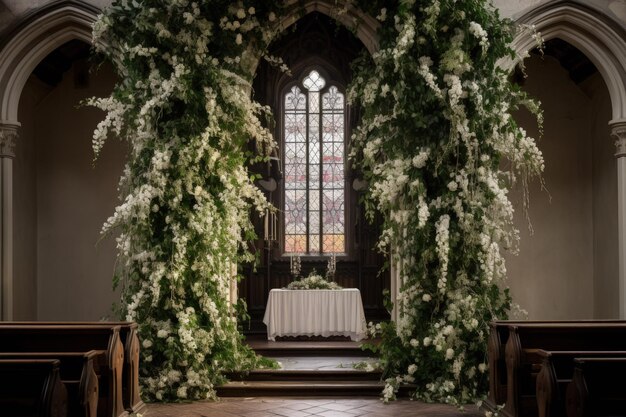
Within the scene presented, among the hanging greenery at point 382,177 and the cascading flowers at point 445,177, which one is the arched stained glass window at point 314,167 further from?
the cascading flowers at point 445,177

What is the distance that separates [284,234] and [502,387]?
6359 mm

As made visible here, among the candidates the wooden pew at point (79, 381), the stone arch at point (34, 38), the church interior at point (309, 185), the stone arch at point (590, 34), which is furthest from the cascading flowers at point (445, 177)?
the stone arch at point (34, 38)

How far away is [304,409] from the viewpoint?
698cm

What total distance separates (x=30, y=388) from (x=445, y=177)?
4473 millimetres

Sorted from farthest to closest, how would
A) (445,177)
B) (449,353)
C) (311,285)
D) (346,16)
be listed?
(311,285), (346,16), (445,177), (449,353)

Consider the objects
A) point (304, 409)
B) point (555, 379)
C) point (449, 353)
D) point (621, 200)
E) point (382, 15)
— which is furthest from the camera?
point (621, 200)

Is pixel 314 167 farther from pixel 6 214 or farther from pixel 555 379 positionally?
pixel 555 379

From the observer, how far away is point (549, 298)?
1132 centimetres

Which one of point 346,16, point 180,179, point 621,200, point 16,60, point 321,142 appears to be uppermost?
point 346,16

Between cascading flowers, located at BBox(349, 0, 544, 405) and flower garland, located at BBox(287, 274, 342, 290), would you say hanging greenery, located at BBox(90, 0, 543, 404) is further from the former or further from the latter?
flower garland, located at BBox(287, 274, 342, 290)

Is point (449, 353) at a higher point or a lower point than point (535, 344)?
lower

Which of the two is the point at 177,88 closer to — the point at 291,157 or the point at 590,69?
the point at 291,157

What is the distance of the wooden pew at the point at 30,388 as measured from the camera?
475cm

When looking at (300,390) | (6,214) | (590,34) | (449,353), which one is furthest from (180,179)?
(590,34)
